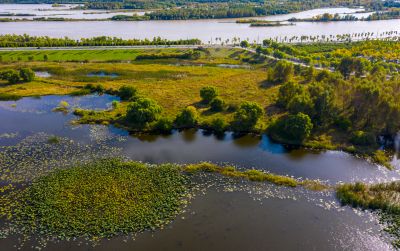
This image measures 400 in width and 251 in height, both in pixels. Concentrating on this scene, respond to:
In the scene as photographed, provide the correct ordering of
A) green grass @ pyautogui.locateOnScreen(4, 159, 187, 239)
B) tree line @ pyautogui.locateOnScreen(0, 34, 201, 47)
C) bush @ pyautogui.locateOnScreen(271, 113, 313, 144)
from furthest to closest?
1. tree line @ pyautogui.locateOnScreen(0, 34, 201, 47)
2. bush @ pyautogui.locateOnScreen(271, 113, 313, 144)
3. green grass @ pyautogui.locateOnScreen(4, 159, 187, 239)

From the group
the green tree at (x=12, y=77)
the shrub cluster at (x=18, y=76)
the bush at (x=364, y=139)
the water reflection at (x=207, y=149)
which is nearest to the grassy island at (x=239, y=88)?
the green tree at (x=12, y=77)

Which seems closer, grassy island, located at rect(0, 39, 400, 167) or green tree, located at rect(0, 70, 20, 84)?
grassy island, located at rect(0, 39, 400, 167)

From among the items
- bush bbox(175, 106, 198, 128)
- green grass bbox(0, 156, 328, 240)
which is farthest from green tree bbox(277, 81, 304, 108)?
green grass bbox(0, 156, 328, 240)

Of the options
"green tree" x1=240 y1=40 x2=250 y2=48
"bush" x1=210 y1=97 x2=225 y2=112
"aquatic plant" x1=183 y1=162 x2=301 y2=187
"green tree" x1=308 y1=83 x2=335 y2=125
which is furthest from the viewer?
"green tree" x1=240 y1=40 x2=250 y2=48

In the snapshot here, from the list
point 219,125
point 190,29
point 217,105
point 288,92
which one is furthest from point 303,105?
point 190,29

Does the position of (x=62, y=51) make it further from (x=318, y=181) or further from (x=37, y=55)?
(x=318, y=181)

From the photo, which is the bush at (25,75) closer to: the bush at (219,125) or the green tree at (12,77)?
the green tree at (12,77)

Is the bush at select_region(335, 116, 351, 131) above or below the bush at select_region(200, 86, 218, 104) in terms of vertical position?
below

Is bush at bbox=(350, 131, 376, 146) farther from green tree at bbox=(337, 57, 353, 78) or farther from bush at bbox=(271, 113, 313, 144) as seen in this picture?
green tree at bbox=(337, 57, 353, 78)
